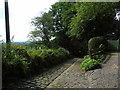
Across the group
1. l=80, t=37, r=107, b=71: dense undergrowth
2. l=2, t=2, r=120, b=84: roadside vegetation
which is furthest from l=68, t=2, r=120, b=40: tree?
l=80, t=37, r=107, b=71: dense undergrowth

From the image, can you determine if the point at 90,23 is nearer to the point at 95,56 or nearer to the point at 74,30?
the point at 74,30

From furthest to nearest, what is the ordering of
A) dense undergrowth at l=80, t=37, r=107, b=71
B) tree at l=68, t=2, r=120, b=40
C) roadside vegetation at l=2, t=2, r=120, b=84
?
tree at l=68, t=2, r=120, b=40
roadside vegetation at l=2, t=2, r=120, b=84
dense undergrowth at l=80, t=37, r=107, b=71

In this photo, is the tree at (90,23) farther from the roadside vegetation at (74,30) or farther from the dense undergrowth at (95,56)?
the dense undergrowth at (95,56)

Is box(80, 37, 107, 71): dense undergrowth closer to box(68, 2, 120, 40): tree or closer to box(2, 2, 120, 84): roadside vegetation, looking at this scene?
box(2, 2, 120, 84): roadside vegetation

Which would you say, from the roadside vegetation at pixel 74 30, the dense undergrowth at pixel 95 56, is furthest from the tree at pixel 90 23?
the dense undergrowth at pixel 95 56

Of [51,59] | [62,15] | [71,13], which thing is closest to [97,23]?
[71,13]

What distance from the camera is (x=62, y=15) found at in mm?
11320

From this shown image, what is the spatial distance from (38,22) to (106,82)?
26.7 ft

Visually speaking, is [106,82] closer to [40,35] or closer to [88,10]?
[88,10]

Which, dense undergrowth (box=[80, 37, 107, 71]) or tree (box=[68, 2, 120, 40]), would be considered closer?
dense undergrowth (box=[80, 37, 107, 71])

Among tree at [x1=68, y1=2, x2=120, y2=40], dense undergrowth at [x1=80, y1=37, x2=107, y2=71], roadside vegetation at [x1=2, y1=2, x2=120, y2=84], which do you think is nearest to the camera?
dense undergrowth at [x1=80, y1=37, x2=107, y2=71]

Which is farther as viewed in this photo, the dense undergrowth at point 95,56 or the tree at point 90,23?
the tree at point 90,23

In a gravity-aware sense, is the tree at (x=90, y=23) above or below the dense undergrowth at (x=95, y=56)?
above

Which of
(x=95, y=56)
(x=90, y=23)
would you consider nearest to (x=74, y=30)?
(x=90, y=23)
